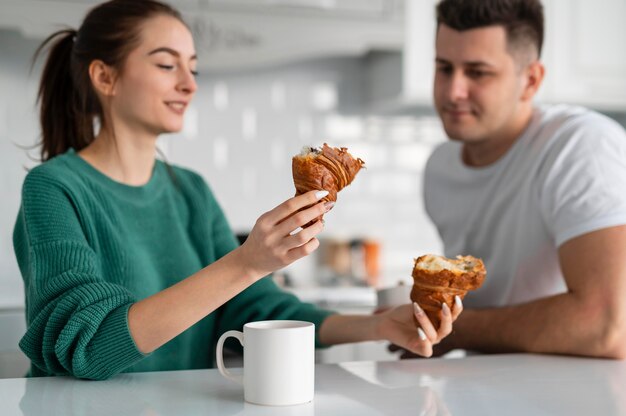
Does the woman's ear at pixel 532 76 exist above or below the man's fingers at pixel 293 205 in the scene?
above

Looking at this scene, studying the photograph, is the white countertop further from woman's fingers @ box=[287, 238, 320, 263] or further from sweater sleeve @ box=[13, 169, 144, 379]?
woman's fingers @ box=[287, 238, 320, 263]

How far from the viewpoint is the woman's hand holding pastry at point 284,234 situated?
1003 millimetres

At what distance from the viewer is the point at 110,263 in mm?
1363

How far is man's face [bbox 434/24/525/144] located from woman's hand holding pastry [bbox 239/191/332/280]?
77 cm

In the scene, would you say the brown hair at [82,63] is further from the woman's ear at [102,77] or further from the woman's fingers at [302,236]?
the woman's fingers at [302,236]

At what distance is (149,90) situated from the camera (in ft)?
4.77

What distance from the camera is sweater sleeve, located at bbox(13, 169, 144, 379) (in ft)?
3.60

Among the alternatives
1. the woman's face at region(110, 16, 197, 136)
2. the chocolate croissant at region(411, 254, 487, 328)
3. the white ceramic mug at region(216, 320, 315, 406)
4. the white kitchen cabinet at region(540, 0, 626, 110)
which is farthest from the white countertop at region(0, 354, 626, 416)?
the white kitchen cabinet at region(540, 0, 626, 110)

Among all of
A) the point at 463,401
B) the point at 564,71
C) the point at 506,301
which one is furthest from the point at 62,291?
the point at 564,71

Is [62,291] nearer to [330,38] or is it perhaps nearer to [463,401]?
[463,401]

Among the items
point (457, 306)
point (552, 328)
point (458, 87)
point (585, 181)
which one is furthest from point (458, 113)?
point (457, 306)

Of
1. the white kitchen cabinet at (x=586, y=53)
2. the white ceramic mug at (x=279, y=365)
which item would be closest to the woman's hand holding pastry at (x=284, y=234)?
the white ceramic mug at (x=279, y=365)

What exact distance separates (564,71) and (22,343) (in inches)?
118

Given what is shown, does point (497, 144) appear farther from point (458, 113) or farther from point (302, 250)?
point (302, 250)
